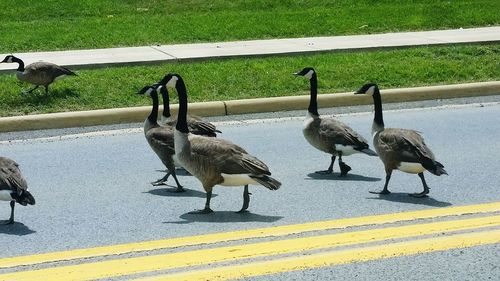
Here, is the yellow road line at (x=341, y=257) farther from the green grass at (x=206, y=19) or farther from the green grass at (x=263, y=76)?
the green grass at (x=206, y=19)

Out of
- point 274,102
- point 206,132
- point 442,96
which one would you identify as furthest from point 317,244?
point 442,96

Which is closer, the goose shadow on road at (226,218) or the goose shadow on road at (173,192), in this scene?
the goose shadow on road at (226,218)

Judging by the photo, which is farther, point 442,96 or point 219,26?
point 219,26

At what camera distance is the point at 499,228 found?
22.3 ft

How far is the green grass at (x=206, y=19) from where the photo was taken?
16844mm

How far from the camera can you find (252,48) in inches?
626

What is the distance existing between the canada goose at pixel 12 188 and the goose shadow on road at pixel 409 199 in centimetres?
287

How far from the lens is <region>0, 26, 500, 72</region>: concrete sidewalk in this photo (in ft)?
48.3

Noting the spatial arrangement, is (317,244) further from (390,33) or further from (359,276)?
(390,33)

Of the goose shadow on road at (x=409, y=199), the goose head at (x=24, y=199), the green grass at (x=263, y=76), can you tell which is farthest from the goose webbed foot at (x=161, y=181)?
the green grass at (x=263, y=76)

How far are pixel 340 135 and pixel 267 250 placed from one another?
2783 mm

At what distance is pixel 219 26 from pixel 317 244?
1193 cm

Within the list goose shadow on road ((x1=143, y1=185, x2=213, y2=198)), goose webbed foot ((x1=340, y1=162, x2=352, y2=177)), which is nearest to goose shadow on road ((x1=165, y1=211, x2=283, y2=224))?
goose shadow on road ((x1=143, y1=185, x2=213, y2=198))

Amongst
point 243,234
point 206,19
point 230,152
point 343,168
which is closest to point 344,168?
point 343,168
